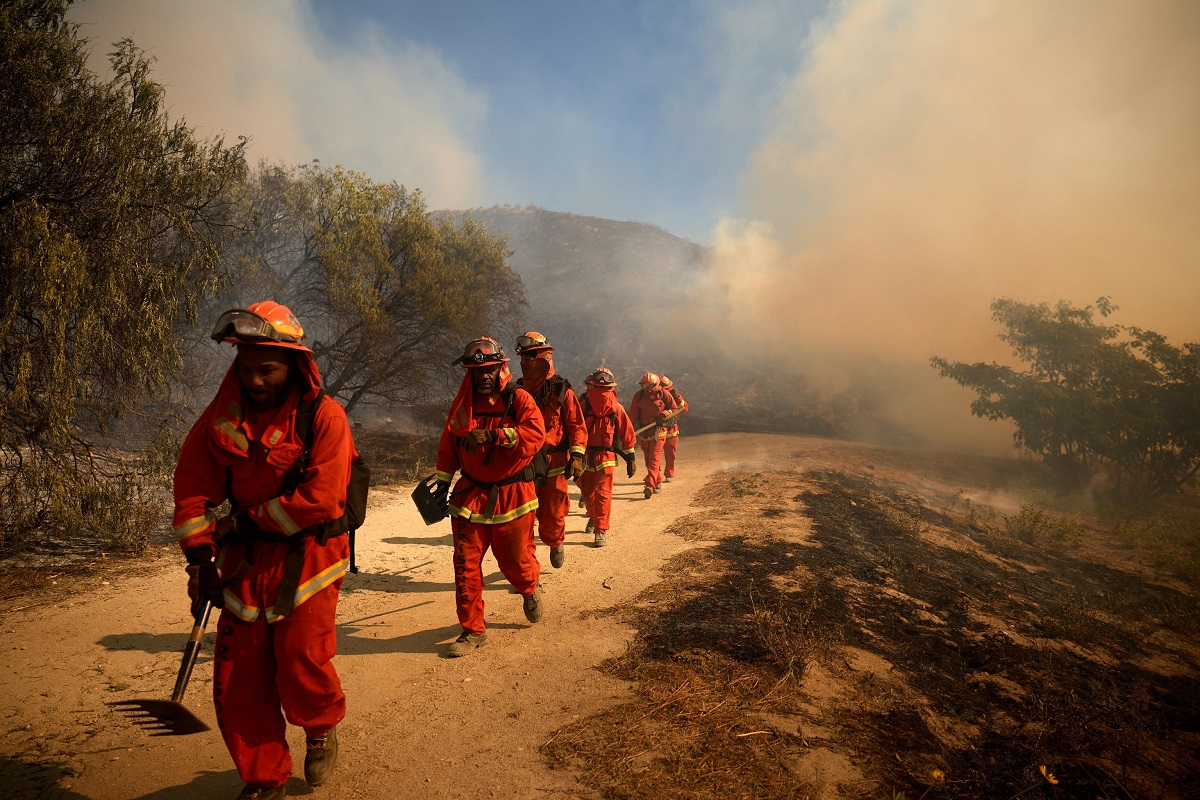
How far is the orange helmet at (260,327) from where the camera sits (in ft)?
8.77

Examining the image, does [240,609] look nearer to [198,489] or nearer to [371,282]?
[198,489]

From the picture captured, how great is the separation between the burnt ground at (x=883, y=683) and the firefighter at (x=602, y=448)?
4.53 feet

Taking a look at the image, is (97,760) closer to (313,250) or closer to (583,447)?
(583,447)

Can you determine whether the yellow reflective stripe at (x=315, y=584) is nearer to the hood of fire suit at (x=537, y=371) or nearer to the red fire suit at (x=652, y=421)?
the hood of fire suit at (x=537, y=371)

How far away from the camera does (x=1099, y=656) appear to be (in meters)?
5.30

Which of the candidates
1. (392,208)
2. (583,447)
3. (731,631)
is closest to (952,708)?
(731,631)

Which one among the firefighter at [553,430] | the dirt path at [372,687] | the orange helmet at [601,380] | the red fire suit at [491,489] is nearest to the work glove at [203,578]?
the dirt path at [372,687]

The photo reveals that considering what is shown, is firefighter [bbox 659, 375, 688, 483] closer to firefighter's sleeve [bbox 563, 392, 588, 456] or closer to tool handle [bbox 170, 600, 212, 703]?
firefighter's sleeve [bbox 563, 392, 588, 456]

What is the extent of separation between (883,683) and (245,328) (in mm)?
4395

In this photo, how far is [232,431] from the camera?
2.81 m

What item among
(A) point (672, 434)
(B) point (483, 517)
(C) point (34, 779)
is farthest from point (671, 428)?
(C) point (34, 779)

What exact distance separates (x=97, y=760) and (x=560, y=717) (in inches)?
98.2

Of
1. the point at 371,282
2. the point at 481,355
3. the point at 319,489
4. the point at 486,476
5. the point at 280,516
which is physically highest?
the point at 371,282

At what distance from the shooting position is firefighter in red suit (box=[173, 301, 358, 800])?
273cm
